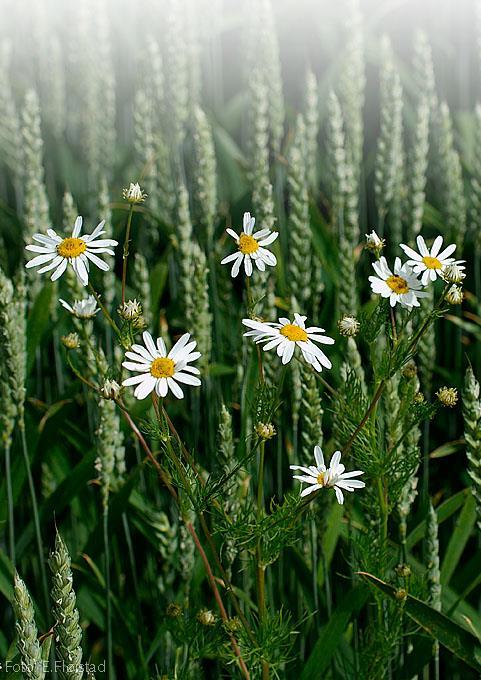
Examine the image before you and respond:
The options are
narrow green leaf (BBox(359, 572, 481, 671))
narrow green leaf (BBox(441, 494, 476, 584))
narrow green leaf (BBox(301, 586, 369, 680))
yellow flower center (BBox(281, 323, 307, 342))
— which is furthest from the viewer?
narrow green leaf (BBox(441, 494, 476, 584))

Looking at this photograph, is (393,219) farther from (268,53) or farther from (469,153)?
(469,153)

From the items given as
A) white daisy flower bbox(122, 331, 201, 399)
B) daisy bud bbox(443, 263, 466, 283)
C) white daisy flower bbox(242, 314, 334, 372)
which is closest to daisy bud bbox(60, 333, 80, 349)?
white daisy flower bbox(122, 331, 201, 399)

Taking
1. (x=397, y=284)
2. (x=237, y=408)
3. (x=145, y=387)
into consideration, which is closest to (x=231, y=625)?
(x=145, y=387)

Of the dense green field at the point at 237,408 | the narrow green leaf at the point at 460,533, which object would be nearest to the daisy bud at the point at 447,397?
the dense green field at the point at 237,408

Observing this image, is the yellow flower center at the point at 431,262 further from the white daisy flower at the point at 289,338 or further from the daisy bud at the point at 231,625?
the daisy bud at the point at 231,625

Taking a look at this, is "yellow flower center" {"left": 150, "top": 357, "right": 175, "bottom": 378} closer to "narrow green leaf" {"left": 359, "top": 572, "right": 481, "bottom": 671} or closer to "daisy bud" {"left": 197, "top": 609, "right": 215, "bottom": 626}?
"daisy bud" {"left": 197, "top": 609, "right": 215, "bottom": 626}

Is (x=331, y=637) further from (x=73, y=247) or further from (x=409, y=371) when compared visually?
(x=73, y=247)
